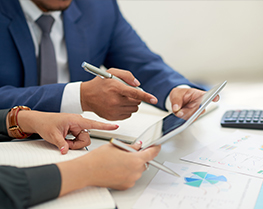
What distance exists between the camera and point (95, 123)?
60 centimetres

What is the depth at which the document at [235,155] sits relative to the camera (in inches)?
21.5

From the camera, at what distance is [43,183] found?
1.38 feet

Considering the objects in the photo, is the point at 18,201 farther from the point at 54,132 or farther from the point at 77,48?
the point at 77,48

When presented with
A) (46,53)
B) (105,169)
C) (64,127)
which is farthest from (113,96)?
(46,53)

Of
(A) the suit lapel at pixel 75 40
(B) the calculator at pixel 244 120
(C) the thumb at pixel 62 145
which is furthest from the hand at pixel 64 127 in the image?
(A) the suit lapel at pixel 75 40

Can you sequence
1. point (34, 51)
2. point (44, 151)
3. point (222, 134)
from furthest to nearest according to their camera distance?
point (34, 51)
point (222, 134)
point (44, 151)

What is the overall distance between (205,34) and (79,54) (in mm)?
1041

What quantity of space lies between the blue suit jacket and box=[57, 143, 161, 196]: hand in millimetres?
381

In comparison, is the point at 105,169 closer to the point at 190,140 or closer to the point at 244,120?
the point at 190,140

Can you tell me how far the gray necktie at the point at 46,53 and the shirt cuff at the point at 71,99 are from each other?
0.98 ft

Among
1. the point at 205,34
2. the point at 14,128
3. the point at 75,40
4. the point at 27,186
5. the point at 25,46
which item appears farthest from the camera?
the point at 205,34

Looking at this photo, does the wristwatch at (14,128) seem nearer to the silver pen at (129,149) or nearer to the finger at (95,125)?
the finger at (95,125)

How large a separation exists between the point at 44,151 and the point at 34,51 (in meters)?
0.56

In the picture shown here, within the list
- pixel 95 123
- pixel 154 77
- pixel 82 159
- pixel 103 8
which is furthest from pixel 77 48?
pixel 82 159
